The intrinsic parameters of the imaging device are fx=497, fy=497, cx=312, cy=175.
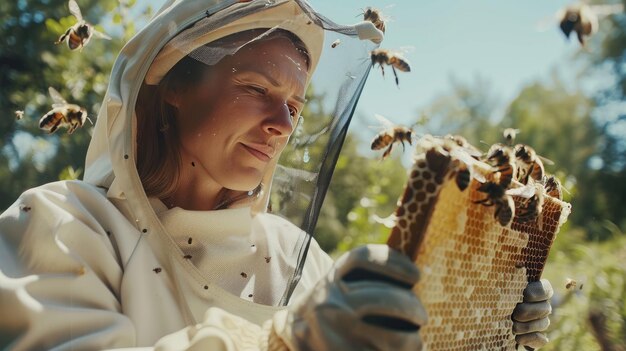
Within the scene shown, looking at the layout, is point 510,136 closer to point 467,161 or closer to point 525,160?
point 525,160

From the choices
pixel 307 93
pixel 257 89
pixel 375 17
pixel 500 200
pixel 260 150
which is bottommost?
pixel 500 200

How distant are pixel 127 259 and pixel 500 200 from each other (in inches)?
47.0

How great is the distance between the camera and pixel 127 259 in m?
1.67

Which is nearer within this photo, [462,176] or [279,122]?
[462,176]

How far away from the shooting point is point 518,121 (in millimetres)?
36375

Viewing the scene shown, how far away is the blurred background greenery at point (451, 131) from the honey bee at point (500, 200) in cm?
28

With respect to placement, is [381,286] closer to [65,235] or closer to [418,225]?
[418,225]

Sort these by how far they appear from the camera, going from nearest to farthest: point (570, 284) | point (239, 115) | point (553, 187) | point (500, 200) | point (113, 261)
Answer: point (500, 200) → point (113, 261) → point (553, 187) → point (570, 284) → point (239, 115)

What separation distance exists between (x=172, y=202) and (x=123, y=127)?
0.37 metres

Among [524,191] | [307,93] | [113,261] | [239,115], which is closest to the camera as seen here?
[524,191]

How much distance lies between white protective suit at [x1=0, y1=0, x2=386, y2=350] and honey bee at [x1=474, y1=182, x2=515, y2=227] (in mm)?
651

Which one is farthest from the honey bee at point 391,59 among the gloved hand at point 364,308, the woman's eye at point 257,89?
the gloved hand at point 364,308

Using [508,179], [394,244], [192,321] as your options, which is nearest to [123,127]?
[192,321]

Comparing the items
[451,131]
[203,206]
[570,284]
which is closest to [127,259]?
[203,206]
